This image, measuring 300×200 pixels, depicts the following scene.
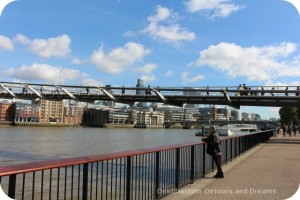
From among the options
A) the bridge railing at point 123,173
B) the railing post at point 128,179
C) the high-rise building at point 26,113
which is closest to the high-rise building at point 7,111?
the high-rise building at point 26,113

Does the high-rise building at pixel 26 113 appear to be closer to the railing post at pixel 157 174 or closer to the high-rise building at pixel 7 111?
the high-rise building at pixel 7 111

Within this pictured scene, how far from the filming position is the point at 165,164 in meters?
9.33

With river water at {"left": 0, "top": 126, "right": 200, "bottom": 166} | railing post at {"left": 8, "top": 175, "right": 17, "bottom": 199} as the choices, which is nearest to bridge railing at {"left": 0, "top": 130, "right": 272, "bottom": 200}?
railing post at {"left": 8, "top": 175, "right": 17, "bottom": 199}

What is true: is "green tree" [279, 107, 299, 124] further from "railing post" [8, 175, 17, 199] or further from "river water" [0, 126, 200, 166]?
"railing post" [8, 175, 17, 199]

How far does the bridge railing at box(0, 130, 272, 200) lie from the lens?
5.61 metres

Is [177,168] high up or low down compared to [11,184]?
down

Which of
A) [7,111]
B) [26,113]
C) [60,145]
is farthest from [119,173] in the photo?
[7,111]

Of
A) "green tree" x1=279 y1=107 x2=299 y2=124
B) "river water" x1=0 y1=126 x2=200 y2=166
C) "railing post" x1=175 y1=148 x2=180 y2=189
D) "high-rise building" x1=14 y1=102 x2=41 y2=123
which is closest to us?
"railing post" x1=175 y1=148 x2=180 y2=189

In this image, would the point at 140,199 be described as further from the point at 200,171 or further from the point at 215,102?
the point at 215,102

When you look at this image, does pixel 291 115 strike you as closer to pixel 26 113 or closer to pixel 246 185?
pixel 246 185

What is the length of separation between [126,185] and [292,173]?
6.90 metres

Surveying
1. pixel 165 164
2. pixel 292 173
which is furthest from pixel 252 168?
pixel 165 164

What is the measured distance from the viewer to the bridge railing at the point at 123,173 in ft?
18.4

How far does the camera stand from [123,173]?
8.03 meters
